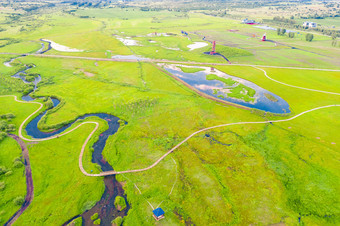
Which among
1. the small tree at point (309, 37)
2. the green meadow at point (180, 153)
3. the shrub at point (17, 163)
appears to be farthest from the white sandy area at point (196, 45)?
the shrub at point (17, 163)

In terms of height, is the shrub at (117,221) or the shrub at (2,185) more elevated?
the shrub at (2,185)

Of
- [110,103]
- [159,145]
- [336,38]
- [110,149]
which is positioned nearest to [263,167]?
[159,145]

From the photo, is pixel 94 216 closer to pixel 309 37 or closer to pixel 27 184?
pixel 27 184

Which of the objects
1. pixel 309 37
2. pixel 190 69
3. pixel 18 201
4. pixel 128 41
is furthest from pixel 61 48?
pixel 309 37

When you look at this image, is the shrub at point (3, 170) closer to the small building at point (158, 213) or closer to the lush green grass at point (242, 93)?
the small building at point (158, 213)

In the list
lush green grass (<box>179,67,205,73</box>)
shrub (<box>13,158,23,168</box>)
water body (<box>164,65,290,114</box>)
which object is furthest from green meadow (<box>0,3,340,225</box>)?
water body (<box>164,65,290,114</box>)

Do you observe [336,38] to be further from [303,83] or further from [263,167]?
[263,167]

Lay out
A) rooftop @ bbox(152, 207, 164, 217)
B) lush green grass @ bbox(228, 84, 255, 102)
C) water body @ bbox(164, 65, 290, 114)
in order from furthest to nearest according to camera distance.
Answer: lush green grass @ bbox(228, 84, 255, 102)
water body @ bbox(164, 65, 290, 114)
rooftop @ bbox(152, 207, 164, 217)

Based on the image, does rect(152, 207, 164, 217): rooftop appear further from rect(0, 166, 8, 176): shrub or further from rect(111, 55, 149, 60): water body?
rect(111, 55, 149, 60): water body
